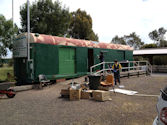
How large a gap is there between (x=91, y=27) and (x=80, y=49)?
1908 cm

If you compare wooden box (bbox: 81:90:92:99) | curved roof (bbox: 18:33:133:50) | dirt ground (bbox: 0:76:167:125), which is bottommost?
dirt ground (bbox: 0:76:167:125)

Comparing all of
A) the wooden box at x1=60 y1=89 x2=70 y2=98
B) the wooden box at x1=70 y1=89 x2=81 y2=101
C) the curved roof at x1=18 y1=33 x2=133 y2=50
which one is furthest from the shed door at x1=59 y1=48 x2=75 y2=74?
the wooden box at x1=70 y1=89 x2=81 y2=101

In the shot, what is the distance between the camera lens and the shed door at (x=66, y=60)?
10125 millimetres

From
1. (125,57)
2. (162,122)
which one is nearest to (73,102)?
(162,122)

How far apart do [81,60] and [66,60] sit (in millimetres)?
1355

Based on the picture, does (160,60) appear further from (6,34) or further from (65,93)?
(6,34)

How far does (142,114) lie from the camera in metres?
4.72

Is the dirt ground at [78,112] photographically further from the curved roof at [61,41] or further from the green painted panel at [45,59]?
the curved roof at [61,41]

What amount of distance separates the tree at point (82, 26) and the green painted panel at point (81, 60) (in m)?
17.5

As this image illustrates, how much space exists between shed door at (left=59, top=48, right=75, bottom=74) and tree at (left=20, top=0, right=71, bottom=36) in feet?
23.8

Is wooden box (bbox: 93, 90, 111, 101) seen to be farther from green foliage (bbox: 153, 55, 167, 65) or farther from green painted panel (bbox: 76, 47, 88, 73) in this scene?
green foliage (bbox: 153, 55, 167, 65)

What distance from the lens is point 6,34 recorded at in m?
9.80

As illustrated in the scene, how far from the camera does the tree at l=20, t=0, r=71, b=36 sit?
16344mm

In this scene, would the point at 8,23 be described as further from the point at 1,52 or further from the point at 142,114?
the point at 142,114
